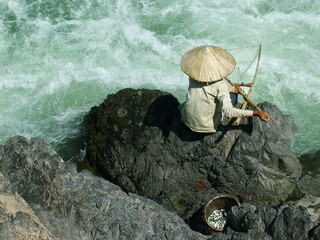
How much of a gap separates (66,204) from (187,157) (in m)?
1.98

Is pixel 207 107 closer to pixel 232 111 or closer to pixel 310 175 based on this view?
pixel 232 111

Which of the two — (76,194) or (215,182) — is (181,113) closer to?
(215,182)

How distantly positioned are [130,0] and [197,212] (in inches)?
234

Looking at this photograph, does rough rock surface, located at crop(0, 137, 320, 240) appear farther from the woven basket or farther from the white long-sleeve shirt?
the white long-sleeve shirt

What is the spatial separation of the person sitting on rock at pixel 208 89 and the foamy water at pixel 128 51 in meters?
2.51

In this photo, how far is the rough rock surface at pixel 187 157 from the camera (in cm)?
599

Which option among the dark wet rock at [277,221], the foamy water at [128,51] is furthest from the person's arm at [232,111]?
the foamy water at [128,51]

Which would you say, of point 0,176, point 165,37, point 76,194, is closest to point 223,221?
point 76,194

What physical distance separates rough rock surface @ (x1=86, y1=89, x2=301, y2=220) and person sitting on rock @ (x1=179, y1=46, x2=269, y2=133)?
0.44 metres

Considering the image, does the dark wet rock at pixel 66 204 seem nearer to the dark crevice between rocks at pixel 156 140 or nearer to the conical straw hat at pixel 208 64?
the dark crevice between rocks at pixel 156 140

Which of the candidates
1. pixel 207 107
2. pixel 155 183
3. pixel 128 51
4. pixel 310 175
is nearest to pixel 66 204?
pixel 155 183

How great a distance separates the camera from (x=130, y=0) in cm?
1045

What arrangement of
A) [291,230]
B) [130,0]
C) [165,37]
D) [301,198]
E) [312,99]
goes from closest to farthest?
[291,230] → [301,198] → [312,99] → [165,37] → [130,0]

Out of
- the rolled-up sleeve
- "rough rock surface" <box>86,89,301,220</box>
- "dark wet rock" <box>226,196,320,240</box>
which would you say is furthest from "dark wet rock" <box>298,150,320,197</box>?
the rolled-up sleeve
